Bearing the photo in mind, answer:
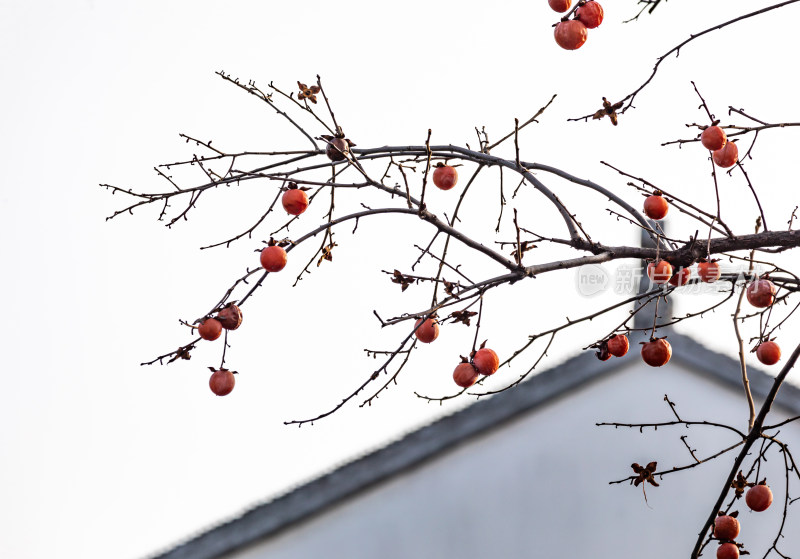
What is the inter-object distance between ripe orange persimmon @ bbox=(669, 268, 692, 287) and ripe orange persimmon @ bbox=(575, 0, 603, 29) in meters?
0.80

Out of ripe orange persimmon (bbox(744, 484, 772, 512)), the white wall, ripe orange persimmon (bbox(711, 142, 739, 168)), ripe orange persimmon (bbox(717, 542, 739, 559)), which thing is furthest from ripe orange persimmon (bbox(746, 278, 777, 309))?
the white wall

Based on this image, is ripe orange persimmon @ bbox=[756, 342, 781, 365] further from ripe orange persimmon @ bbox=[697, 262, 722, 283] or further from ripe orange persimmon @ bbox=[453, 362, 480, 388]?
ripe orange persimmon @ bbox=[453, 362, 480, 388]

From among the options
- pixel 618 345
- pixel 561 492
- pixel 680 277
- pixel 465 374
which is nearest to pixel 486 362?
pixel 465 374

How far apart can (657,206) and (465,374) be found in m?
0.89

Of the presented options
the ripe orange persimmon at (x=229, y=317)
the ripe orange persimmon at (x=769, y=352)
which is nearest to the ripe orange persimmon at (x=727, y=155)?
the ripe orange persimmon at (x=769, y=352)

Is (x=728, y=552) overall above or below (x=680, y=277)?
below

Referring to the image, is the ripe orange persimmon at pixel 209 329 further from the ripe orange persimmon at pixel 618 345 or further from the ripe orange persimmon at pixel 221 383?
the ripe orange persimmon at pixel 618 345

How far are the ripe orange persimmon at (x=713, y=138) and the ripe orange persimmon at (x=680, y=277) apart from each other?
40 cm

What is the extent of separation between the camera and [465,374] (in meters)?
2.60

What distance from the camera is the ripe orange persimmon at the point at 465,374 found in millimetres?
2602

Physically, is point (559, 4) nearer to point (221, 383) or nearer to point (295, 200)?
point (295, 200)

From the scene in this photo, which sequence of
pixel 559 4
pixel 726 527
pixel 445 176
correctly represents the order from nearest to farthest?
pixel 559 4
pixel 726 527
pixel 445 176

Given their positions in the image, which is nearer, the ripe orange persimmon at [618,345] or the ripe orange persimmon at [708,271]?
the ripe orange persimmon at [708,271]

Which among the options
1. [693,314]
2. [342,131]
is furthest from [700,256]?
[342,131]
